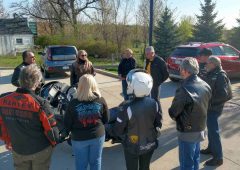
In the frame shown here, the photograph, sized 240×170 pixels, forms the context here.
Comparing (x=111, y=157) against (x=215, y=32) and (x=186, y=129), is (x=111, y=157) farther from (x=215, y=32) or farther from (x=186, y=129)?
(x=215, y=32)

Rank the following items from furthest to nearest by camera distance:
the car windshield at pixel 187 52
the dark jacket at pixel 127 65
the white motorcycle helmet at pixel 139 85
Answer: the car windshield at pixel 187 52
the dark jacket at pixel 127 65
the white motorcycle helmet at pixel 139 85

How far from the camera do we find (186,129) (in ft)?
11.2

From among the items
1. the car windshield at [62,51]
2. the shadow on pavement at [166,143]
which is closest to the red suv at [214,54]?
the shadow on pavement at [166,143]

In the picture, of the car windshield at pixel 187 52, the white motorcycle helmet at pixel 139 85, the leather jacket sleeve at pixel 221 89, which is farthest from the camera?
the car windshield at pixel 187 52

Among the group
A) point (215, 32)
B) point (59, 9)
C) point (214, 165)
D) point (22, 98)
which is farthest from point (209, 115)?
point (59, 9)

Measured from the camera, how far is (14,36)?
3647cm

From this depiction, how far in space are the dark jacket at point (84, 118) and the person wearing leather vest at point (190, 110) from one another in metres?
0.94

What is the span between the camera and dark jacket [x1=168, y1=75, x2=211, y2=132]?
328 centimetres

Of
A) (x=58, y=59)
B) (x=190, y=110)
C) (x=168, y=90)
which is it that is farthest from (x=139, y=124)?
(x=58, y=59)

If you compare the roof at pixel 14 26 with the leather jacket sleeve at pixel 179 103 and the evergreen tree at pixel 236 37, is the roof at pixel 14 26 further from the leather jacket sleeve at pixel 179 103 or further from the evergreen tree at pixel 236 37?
the leather jacket sleeve at pixel 179 103

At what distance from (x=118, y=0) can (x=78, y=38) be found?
557 cm

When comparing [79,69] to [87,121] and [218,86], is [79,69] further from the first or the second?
[218,86]

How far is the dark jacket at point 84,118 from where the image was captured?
305 centimetres

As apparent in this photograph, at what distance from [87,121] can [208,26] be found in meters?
20.8
